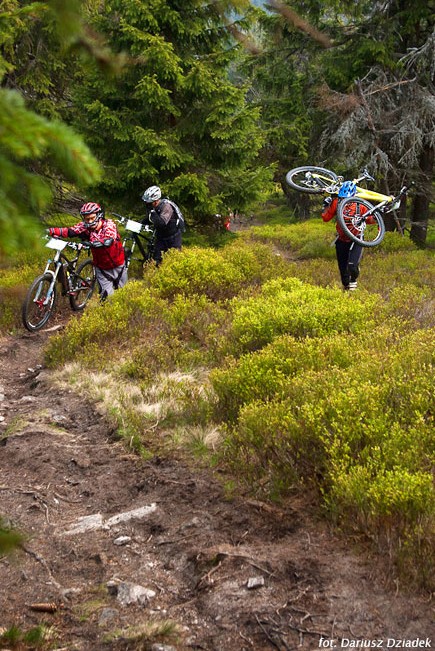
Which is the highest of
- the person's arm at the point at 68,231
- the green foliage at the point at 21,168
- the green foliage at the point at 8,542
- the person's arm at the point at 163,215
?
the green foliage at the point at 21,168

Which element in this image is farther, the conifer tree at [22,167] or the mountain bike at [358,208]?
the mountain bike at [358,208]

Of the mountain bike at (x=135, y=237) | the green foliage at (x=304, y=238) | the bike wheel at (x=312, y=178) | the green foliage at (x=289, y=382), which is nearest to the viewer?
the green foliage at (x=289, y=382)

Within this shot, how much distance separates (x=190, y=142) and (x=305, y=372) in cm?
1048

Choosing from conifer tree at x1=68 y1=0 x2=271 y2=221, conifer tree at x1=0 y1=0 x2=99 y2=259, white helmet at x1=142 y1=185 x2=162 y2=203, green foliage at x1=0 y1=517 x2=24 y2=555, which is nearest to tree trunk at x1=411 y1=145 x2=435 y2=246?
conifer tree at x1=68 y1=0 x2=271 y2=221

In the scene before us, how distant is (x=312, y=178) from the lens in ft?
42.0

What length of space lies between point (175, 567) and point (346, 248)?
805cm

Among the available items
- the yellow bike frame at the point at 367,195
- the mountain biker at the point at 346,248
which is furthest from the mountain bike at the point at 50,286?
the yellow bike frame at the point at 367,195

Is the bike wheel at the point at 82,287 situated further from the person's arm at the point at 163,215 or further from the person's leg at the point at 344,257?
the person's leg at the point at 344,257

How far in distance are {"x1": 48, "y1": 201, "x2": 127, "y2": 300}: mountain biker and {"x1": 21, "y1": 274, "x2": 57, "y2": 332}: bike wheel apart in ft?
2.95

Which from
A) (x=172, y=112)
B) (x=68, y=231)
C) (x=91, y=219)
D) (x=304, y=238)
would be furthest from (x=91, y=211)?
(x=304, y=238)

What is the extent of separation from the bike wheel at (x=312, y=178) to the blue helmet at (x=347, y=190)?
149 cm

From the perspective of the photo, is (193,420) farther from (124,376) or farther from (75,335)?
(75,335)

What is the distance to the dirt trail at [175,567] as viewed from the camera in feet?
10.3

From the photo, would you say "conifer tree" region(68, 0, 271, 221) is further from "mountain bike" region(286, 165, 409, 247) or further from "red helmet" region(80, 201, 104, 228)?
"red helmet" region(80, 201, 104, 228)
